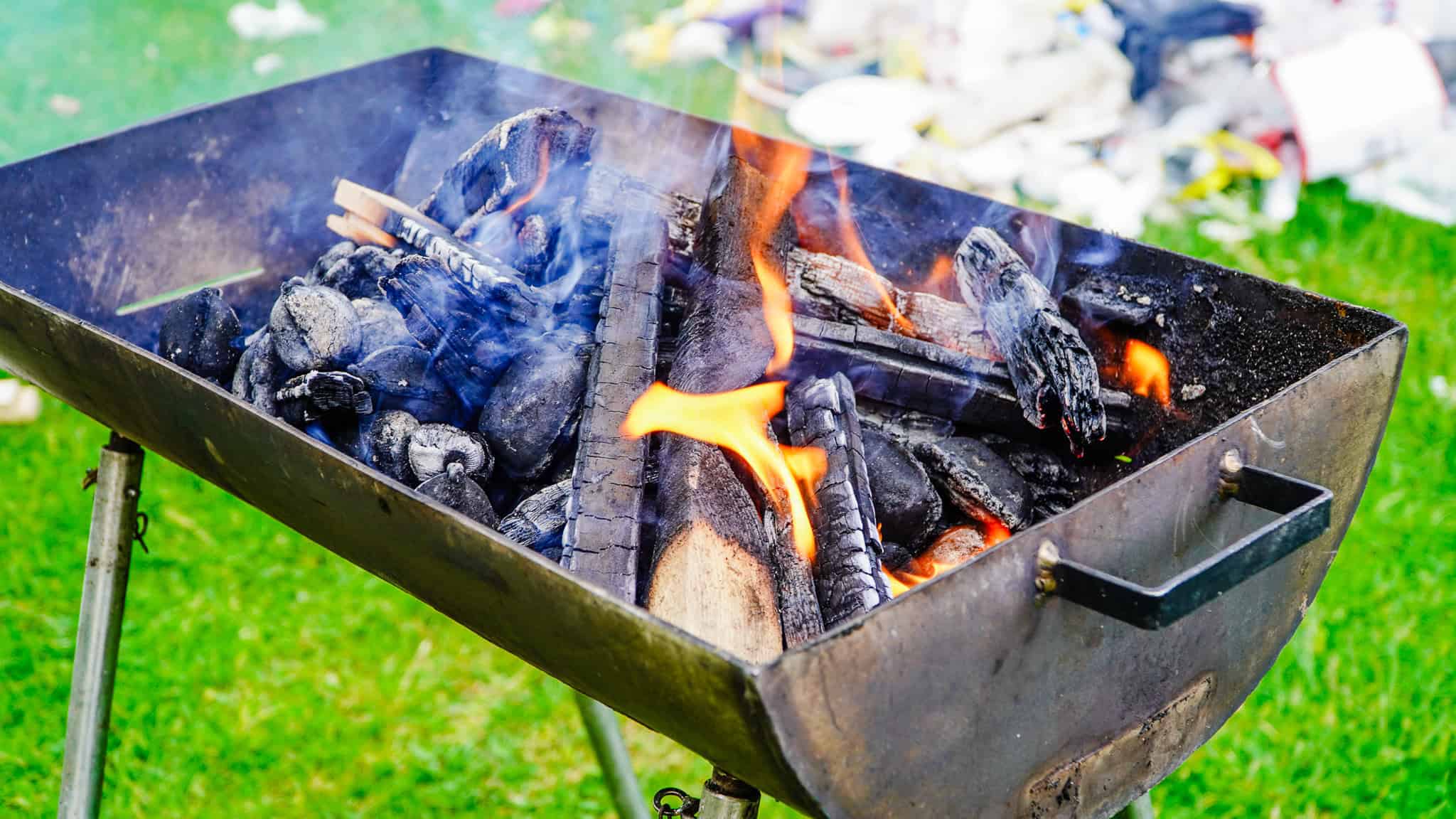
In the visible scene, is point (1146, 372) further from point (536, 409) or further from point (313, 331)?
point (313, 331)

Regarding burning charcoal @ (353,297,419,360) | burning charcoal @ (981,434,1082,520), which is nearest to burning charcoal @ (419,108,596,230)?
burning charcoal @ (353,297,419,360)

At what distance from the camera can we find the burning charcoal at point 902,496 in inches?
66.3

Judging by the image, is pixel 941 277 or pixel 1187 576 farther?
pixel 941 277

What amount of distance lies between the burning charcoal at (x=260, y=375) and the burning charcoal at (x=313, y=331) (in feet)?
0.09

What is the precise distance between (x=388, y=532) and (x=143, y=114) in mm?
5182

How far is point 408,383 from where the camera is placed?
1.79m

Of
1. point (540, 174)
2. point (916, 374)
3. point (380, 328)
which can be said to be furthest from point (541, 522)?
point (540, 174)

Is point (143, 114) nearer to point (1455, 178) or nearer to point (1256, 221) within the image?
point (1256, 221)

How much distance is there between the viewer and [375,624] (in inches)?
122

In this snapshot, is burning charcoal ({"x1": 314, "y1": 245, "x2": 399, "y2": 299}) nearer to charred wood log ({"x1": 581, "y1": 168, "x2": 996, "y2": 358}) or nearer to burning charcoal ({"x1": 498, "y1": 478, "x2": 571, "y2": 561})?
charred wood log ({"x1": 581, "y1": 168, "x2": 996, "y2": 358})

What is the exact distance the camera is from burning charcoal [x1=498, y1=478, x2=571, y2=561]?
157 cm

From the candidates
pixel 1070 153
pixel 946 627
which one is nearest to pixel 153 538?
pixel 946 627

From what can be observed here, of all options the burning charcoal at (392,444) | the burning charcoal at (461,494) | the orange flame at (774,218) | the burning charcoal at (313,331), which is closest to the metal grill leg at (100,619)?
the burning charcoal at (313,331)

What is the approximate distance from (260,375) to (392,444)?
266 millimetres
